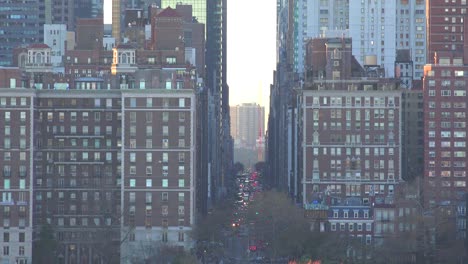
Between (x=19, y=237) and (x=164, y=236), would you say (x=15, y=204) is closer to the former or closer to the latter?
(x=19, y=237)

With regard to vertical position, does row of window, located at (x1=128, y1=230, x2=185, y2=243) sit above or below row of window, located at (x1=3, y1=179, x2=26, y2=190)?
below

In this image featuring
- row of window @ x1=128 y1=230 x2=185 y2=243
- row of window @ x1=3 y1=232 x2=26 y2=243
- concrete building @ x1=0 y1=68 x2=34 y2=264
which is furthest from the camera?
row of window @ x1=128 y1=230 x2=185 y2=243

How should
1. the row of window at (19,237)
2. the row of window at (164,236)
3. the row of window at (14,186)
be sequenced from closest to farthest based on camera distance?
the row of window at (19,237) → the row of window at (164,236) → the row of window at (14,186)

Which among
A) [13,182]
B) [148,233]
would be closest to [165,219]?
[148,233]

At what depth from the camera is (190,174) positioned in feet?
653

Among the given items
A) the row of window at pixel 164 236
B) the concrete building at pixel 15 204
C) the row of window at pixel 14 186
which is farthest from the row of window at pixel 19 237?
the row of window at pixel 164 236

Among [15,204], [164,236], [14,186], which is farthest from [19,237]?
[164,236]

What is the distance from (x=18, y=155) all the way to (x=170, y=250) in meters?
17.7

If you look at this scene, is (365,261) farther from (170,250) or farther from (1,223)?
(1,223)

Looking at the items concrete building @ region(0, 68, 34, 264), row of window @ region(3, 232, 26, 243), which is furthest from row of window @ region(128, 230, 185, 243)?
row of window @ region(3, 232, 26, 243)

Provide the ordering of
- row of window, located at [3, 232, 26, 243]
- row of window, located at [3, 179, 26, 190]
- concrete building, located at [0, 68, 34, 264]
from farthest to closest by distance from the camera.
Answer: row of window, located at [3, 179, 26, 190] < row of window, located at [3, 232, 26, 243] < concrete building, located at [0, 68, 34, 264]

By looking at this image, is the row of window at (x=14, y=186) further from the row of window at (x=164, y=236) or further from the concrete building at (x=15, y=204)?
the row of window at (x=164, y=236)

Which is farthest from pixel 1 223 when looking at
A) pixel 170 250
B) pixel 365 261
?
pixel 365 261

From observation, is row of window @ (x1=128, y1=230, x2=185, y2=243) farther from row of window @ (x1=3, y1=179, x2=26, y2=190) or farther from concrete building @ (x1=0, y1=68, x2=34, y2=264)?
row of window @ (x1=3, y1=179, x2=26, y2=190)
